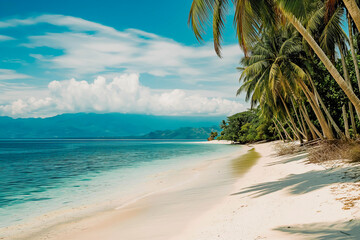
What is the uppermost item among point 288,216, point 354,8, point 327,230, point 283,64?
point 283,64

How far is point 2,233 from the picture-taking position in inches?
→ 276

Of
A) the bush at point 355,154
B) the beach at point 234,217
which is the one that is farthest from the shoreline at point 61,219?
the bush at point 355,154

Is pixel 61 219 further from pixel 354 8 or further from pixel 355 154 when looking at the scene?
pixel 355 154

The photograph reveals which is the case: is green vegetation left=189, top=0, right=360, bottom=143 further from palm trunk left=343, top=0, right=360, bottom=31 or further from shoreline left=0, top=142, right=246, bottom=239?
shoreline left=0, top=142, right=246, bottom=239

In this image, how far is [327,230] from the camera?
4.04m

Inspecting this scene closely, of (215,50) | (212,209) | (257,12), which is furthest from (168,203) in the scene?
(257,12)

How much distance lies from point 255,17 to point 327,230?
241 inches

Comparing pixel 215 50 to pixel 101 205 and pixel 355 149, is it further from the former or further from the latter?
pixel 101 205

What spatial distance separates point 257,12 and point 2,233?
32.5 ft

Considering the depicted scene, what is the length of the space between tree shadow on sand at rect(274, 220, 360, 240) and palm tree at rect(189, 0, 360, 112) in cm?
333

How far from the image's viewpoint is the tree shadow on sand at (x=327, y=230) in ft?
12.1

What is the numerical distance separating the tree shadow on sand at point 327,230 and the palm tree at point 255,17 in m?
3.33

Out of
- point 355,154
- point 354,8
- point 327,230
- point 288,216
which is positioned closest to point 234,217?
point 288,216

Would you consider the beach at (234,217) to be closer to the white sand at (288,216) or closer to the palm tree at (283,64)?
the white sand at (288,216)
